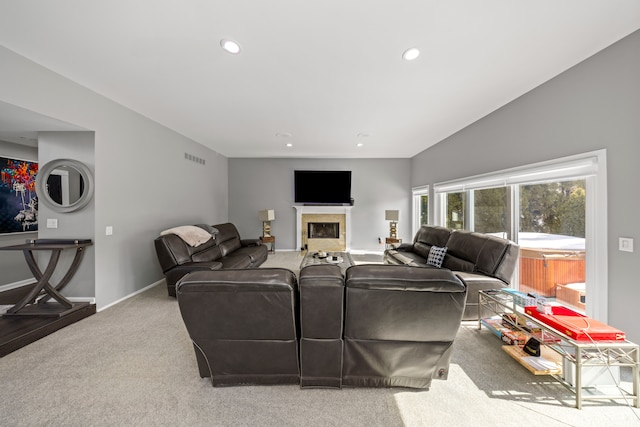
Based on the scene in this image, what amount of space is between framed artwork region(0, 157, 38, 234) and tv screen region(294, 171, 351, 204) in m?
5.20

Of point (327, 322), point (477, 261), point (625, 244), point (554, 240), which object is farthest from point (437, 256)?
point (327, 322)

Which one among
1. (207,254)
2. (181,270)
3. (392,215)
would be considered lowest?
(181,270)

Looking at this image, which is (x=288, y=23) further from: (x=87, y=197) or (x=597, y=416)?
(x=597, y=416)

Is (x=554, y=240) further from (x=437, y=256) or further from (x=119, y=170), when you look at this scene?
(x=119, y=170)

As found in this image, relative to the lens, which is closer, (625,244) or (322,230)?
(625,244)

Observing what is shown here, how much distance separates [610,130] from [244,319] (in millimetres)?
3545

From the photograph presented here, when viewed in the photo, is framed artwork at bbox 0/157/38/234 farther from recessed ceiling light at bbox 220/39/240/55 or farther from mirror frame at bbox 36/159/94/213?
recessed ceiling light at bbox 220/39/240/55

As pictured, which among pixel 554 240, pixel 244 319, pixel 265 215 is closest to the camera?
pixel 244 319

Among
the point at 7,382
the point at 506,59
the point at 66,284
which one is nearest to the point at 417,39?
the point at 506,59

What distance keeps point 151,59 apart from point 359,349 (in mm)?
3258

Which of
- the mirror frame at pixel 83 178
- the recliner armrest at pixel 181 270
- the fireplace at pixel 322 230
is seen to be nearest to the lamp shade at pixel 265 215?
the fireplace at pixel 322 230

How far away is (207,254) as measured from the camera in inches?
163

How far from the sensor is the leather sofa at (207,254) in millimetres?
3506

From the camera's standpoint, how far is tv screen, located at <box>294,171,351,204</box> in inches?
267
